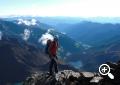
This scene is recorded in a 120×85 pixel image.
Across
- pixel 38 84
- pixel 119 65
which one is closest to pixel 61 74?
pixel 38 84

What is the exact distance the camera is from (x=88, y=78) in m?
32.0

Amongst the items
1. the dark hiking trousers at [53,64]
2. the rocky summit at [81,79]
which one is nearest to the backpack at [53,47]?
the dark hiking trousers at [53,64]

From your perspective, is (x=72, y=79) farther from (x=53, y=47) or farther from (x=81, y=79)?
(x=53, y=47)

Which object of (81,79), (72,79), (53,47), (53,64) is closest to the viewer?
(81,79)

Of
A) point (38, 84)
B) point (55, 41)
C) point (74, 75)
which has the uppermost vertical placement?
point (55, 41)

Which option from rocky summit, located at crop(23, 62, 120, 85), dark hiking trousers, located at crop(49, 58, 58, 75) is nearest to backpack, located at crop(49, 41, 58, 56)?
dark hiking trousers, located at crop(49, 58, 58, 75)

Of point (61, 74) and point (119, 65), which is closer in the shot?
point (119, 65)

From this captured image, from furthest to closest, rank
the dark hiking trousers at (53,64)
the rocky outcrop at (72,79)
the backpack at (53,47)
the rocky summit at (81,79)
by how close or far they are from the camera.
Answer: the dark hiking trousers at (53,64) → the backpack at (53,47) → the rocky outcrop at (72,79) → the rocky summit at (81,79)

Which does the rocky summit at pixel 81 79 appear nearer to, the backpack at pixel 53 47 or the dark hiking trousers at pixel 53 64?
the dark hiking trousers at pixel 53 64

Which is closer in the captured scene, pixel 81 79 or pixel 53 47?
pixel 81 79

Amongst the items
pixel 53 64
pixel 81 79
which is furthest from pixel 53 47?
pixel 81 79

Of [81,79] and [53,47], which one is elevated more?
[53,47]

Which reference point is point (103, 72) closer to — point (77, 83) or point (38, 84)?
point (77, 83)

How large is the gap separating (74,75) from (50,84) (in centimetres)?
286
